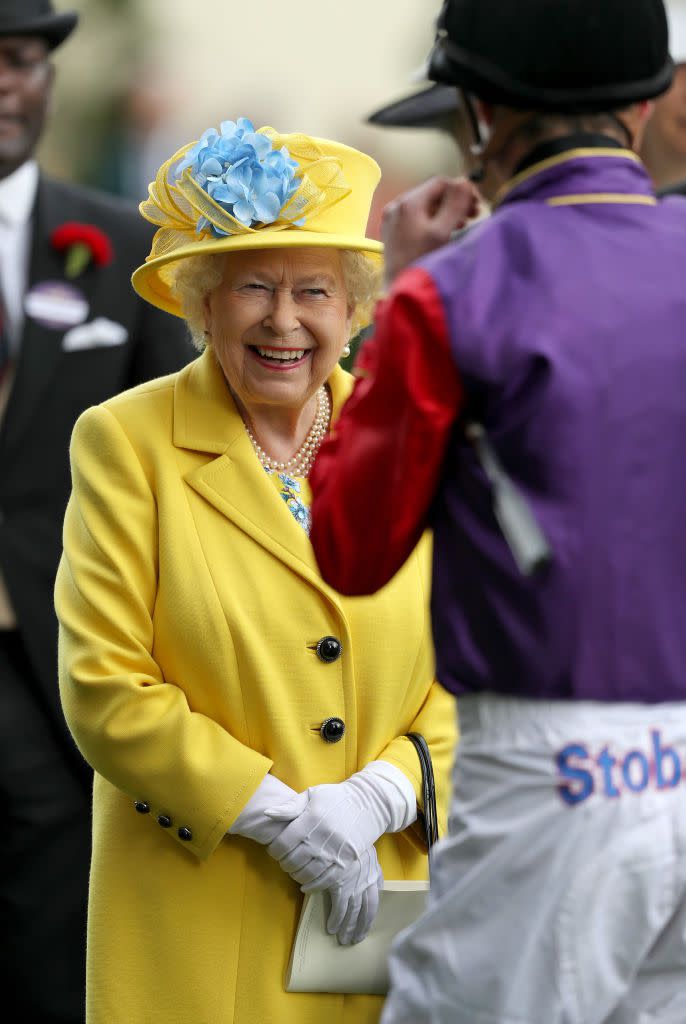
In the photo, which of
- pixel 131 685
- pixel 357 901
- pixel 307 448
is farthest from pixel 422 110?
pixel 357 901

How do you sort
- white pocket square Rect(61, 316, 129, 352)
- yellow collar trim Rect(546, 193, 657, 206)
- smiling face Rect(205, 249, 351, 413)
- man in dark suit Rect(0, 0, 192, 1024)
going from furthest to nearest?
white pocket square Rect(61, 316, 129, 352) < man in dark suit Rect(0, 0, 192, 1024) < smiling face Rect(205, 249, 351, 413) < yellow collar trim Rect(546, 193, 657, 206)

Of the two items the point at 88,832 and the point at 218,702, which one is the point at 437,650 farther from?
the point at 88,832

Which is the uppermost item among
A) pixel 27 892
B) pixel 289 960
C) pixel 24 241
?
pixel 24 241

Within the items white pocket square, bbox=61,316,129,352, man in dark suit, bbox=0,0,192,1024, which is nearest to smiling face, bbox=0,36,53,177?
man in dark suit, bbox=0,0,192,1024

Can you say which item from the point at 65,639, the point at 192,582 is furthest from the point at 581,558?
the point at 65,639

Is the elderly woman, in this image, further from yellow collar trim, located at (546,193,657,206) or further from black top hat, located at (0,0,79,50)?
black top hat, located at (0,0,79,50)

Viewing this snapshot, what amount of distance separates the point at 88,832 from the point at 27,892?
0.22 m

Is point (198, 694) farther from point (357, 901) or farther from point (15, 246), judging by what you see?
point (15, 246)

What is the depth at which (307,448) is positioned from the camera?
3.48 m

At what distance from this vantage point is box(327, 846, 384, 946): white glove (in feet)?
10.3

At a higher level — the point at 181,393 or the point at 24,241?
the point at 181,393

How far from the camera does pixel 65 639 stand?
324 cm

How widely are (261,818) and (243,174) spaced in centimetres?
117

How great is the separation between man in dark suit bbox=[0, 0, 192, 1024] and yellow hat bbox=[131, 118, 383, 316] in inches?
55.5
